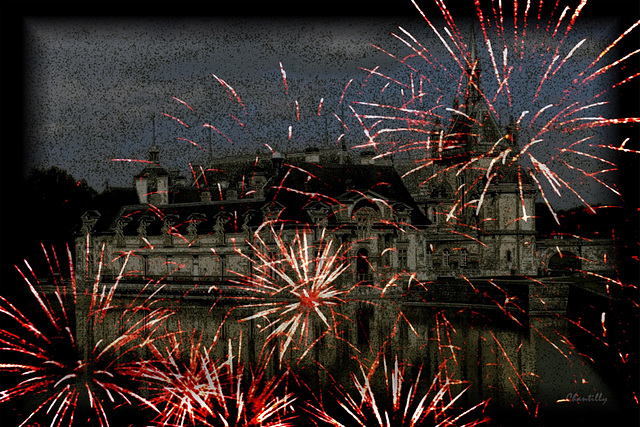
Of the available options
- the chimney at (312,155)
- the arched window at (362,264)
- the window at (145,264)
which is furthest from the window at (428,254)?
the window at (145,264)

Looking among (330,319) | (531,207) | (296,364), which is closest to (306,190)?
(330,319)

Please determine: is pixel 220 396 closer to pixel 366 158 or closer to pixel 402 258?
pixel 366 158

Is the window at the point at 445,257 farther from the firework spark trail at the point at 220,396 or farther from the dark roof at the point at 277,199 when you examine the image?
the firework spark trail at the point at 220,396

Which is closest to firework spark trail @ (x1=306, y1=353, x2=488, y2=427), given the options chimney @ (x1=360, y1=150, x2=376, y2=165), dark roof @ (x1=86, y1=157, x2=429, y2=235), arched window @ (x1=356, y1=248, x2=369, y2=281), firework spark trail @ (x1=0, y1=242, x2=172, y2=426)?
firework spark trail @ (x1=0, y1=242, x2=172, y2=426)

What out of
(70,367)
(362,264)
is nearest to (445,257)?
(362,264)

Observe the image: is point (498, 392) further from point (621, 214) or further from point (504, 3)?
point (504, 3)

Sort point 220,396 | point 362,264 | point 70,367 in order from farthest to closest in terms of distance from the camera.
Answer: point 362,264 → point 70,367 → point 220,396

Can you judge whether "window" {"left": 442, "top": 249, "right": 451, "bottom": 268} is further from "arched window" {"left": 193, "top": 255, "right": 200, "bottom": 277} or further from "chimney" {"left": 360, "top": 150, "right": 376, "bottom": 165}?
"arched window" {"left": 193, "top": 255, "right": 200, "bottom": 277}
